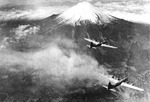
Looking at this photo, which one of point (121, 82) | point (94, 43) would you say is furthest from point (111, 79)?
point (94, 43)

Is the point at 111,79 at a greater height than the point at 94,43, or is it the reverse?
the point at 94,43

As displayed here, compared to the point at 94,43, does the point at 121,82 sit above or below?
below

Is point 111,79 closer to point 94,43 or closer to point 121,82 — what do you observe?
point 121,82

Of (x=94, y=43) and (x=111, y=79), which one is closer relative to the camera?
(x=111, y=79)

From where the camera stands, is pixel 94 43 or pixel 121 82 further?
pixel 94 43
